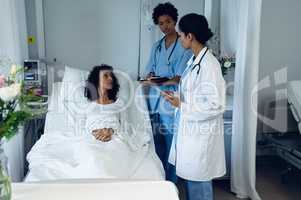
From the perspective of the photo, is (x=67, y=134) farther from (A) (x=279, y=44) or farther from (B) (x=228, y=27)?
(A) (x=279, y=44)

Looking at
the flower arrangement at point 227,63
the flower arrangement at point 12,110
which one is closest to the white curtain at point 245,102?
the flower arrangement at point 227,63

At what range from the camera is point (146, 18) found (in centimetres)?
315

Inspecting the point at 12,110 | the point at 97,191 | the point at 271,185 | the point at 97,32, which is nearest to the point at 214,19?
the point at 97,32

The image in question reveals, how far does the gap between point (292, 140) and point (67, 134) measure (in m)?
1.93

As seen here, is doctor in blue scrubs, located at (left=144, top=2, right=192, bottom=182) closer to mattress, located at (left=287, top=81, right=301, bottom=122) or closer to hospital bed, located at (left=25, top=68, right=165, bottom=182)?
hospital bed, located at (left=25, top=68, right=165, bottom=182)

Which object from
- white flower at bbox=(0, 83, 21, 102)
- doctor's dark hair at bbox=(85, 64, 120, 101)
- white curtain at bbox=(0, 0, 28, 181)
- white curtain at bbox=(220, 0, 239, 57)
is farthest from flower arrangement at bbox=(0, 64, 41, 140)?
white curtain at bbox=(220, 0, 239, 57)

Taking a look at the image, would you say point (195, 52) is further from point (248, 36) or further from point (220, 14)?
point (220, 14)

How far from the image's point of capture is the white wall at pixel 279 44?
3.29 m

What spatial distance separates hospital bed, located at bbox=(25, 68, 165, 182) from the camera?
6.93ft

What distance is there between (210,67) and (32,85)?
63.6 inches

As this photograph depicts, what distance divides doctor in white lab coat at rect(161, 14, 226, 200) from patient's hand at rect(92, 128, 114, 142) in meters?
0.47

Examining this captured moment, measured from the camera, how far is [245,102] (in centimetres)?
268

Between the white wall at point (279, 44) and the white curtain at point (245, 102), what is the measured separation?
0.63 m

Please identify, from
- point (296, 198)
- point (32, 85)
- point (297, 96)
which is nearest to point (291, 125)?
point (297, 96)
